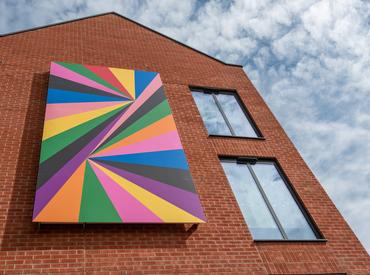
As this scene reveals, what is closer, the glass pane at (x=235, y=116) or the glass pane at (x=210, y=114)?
the glass pane at (x=210, y=114)

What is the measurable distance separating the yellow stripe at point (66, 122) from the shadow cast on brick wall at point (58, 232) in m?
0.48

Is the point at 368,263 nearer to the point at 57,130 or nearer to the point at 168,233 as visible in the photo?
the point at 168,233

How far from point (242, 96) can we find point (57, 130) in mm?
5553

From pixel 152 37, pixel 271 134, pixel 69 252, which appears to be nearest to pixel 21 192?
pixel 69 252

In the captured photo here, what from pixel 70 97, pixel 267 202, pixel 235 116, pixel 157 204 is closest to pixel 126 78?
pixel 70 97

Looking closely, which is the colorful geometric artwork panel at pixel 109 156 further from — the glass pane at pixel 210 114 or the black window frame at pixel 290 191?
the black window frame at pixel 290 191

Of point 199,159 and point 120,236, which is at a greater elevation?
point 199,159

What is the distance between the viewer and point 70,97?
7578 mm

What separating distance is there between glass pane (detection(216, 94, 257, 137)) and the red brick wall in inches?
10.7

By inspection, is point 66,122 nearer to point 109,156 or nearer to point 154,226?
point 109,156

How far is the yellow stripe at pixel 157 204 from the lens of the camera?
588cm

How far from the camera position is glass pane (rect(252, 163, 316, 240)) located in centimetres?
704

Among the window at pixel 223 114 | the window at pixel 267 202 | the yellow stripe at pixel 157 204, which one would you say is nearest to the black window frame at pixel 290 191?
the window at pixel 267 202

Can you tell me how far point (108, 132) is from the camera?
7.00 m
